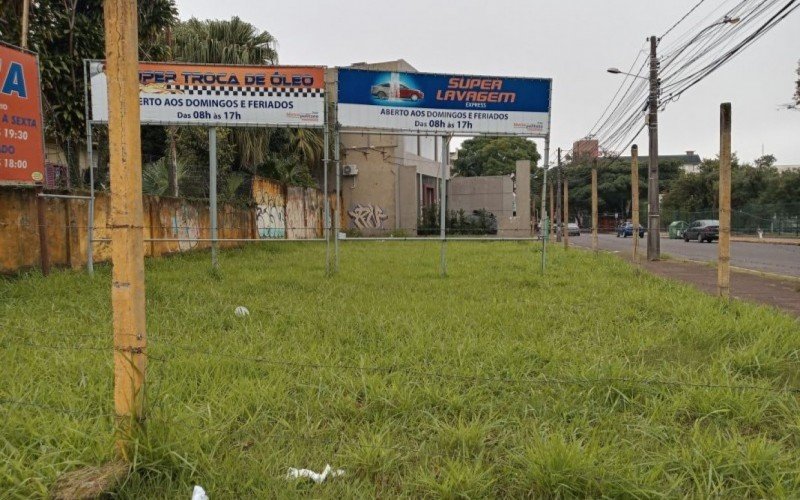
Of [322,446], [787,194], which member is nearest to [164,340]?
[322,446]

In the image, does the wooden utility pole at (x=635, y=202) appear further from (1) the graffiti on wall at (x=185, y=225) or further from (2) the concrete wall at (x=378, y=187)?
(2) the concrete wall at (x=378, y=187)

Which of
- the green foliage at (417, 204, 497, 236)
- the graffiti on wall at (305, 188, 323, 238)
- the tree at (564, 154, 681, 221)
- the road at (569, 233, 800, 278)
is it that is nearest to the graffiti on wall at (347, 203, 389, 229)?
the green foliage at (417, 204, 497, 236)

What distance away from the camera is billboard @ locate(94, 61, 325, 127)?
29.8 feet

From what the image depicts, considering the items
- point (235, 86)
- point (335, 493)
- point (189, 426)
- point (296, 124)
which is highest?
point (235, 86)

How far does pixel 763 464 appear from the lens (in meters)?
2.54

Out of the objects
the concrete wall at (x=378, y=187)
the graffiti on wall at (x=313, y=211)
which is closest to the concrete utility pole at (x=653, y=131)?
the graffiti on wall at (x=313, y=211)

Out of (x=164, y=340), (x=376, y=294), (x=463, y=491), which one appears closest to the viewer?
(x=463, y=491)

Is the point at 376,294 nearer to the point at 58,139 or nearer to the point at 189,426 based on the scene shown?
the point at 189,426

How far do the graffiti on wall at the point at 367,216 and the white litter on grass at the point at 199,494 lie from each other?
83.5ft

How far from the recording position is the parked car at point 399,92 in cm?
935

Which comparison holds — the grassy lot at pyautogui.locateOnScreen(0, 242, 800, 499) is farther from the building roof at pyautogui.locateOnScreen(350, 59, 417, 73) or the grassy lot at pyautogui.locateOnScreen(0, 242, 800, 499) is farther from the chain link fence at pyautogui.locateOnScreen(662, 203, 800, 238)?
the chain link fence at pyautogui.locateOnScreen(662, 203, 800, 238)

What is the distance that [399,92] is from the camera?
9.41 meters

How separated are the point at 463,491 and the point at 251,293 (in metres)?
5.35

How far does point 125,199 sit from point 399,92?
7712mm
